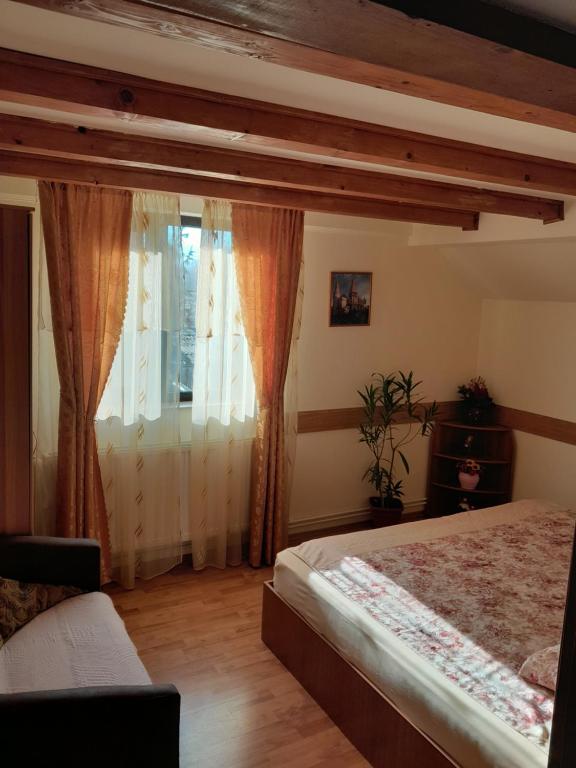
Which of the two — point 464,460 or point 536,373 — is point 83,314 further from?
point 536,373

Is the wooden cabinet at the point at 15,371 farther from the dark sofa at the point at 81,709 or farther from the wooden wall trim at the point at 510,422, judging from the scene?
the wooden wall trim at the point at 510,422

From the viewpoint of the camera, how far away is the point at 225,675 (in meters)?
3.04

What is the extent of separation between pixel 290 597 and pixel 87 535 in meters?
1.27

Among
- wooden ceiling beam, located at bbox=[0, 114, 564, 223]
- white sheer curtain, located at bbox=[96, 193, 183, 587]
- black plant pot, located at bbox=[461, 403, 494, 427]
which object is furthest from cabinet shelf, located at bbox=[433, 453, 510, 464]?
white sheer curtain, located at bbox=[96, 193, 183, 587]

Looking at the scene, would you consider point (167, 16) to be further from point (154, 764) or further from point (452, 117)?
point (154, 764)

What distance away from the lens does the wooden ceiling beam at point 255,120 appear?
179 cm

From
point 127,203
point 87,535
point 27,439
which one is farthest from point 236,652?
point 127,203

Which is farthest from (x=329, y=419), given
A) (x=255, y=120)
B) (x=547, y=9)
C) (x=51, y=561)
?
(x=547, y=9)

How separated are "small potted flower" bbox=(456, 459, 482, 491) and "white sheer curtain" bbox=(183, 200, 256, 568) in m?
1.82

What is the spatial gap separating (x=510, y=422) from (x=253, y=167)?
3350 millimetres

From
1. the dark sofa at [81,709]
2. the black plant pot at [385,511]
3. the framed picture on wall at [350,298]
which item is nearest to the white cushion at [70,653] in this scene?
the dark sofa at [81,709]

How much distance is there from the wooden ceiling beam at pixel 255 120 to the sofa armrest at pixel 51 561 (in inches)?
72.1

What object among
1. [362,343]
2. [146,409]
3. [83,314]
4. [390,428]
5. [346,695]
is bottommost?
[346,695]

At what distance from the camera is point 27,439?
9.18ft
